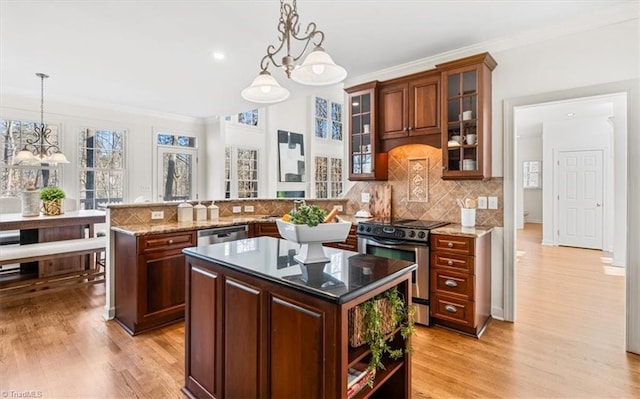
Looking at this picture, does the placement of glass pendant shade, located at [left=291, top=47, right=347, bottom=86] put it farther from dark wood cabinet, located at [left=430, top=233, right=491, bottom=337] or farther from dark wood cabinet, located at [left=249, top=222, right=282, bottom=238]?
dark wood cabinet, located at [left=249, top=222, right=282, bottom=238]

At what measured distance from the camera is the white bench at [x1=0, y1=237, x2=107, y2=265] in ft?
11.0

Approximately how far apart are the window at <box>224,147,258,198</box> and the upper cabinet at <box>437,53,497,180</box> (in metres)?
5.14

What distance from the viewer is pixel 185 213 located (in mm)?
3641

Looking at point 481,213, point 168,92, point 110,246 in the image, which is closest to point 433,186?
point 481,213

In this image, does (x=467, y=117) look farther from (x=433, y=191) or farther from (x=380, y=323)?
(x=380, y=323)

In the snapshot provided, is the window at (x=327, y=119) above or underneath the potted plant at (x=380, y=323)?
above

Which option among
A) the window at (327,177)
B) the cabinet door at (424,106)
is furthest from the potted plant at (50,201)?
the window at (327,177)

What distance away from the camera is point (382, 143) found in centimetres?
386

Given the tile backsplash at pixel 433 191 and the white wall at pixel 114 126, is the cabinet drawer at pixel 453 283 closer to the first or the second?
the tile backsplash at pixel 433 191

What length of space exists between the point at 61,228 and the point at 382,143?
4.33 metres

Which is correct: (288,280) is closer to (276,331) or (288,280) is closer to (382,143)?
(276,331)

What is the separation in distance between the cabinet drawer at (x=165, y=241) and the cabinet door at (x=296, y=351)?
6.49 ft

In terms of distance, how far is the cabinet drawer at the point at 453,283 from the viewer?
2.81 meters

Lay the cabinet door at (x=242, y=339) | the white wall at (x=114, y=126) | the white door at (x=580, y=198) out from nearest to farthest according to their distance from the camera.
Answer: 1. the cabinet door at (x=242, y=339)
2. the white wall at (x=114, y=126)
3. the white door at (x=580, y=198)
